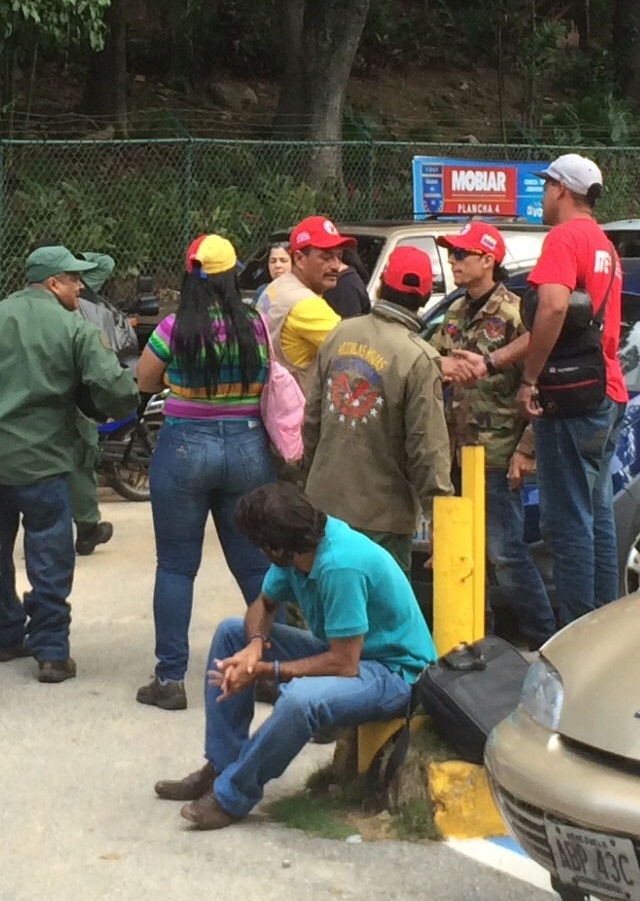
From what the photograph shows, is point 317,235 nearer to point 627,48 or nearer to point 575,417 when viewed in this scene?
point 575,417

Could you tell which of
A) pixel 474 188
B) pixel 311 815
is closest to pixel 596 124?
pixel 474 188

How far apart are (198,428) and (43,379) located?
2.70 feet

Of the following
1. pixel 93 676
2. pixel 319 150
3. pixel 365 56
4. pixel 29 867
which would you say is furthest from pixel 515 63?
pixel 29 867

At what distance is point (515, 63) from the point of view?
29.3 m

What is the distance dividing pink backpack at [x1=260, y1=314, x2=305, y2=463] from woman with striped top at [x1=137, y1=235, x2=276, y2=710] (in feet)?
0.13

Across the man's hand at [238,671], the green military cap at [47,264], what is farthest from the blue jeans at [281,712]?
the green military cap at [47,264]

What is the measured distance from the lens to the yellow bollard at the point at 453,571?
18.2 ft

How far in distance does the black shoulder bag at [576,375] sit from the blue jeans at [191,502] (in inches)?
45.4

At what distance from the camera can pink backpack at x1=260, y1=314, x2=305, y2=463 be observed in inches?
253

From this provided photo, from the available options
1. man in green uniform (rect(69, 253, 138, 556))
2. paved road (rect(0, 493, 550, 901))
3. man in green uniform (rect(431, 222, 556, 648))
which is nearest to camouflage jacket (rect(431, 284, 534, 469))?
man in green uniform (rect(431, 222, 556, 648))

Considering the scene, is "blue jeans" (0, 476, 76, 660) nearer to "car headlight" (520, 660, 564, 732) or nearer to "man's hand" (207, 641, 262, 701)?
"man's hand" (207, 641, 262, 701)

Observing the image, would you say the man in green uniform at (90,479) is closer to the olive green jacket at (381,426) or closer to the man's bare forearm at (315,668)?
the olive green jacket at (381,426)

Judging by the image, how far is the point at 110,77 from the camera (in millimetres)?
22062

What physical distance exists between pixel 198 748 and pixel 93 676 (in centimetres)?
117
